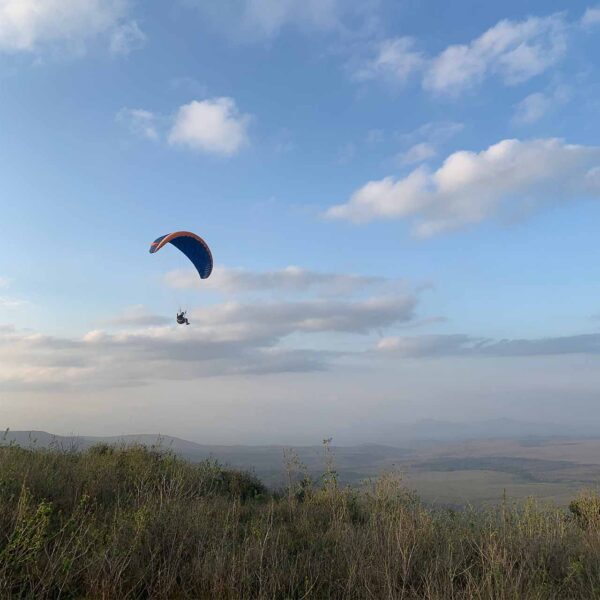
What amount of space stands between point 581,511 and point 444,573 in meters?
8.45

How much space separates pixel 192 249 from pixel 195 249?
0.29 metres

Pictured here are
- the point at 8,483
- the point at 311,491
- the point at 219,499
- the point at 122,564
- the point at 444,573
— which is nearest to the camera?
the point at 122,564

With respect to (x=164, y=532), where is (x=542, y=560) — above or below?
below

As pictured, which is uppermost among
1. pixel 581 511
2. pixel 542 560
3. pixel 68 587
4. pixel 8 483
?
pixel 8 483

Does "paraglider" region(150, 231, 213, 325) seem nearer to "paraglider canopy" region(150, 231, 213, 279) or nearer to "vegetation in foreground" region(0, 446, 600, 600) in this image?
"paraglider canopy" region(150, 231, 213, 279)

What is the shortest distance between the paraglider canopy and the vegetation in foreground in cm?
1168

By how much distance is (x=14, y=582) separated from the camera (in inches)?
170

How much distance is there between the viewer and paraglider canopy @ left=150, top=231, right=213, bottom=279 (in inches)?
772

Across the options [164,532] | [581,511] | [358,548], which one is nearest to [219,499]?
[164,532]

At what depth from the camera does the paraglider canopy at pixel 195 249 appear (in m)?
19.6

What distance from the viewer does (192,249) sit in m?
22.1

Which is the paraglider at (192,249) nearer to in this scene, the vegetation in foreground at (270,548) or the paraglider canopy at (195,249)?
the paraglider canopy at (195,249)

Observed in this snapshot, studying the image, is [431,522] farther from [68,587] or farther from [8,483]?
[8,483]

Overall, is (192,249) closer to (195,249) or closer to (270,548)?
(195,249)
